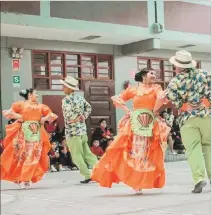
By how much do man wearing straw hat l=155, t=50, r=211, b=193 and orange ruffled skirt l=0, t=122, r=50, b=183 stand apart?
2419 mm

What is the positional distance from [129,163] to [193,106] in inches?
34.3

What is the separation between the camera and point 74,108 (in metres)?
7.88

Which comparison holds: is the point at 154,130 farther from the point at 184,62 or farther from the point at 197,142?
the point at 184,62

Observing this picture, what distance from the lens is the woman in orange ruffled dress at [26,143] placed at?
24.7ft

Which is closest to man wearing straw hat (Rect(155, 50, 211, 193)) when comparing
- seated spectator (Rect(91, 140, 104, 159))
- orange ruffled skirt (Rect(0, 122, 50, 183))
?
orange ruffled skirt (Rect(0, 122, 50, 183))

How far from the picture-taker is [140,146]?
19.9 ft

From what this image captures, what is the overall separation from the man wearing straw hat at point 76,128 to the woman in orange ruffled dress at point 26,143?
0.98 ft

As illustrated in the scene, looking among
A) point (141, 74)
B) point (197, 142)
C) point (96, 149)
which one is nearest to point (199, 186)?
point (197, 142)

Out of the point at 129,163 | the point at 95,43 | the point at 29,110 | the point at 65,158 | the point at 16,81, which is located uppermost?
the point at 95,43

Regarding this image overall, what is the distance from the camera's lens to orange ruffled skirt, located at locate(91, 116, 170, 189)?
593 cm

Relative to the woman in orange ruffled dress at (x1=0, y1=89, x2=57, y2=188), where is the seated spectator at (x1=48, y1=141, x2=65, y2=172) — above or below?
below

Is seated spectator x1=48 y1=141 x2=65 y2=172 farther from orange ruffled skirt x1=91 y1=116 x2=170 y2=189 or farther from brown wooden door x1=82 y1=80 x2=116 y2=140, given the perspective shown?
orange ruffled skirt x1=91 y1=116 x2=170 y2=189

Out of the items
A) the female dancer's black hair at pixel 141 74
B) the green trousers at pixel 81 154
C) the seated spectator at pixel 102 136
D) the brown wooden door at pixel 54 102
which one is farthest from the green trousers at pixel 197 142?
the brown wooden door at pixel 54 102

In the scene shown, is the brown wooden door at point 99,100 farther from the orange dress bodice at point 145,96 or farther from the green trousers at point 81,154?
the orange dress bodice at point 145,96
